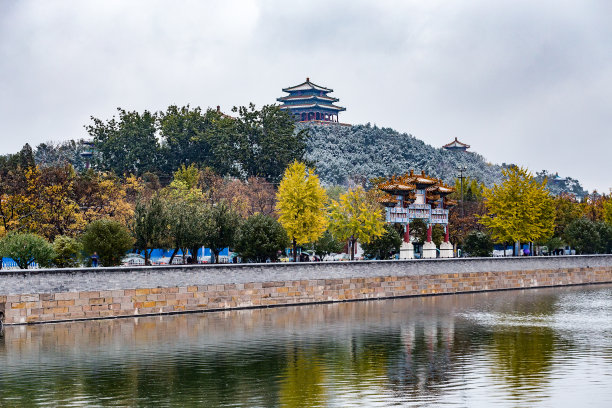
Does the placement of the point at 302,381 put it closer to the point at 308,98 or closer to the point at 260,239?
the point at 260,239

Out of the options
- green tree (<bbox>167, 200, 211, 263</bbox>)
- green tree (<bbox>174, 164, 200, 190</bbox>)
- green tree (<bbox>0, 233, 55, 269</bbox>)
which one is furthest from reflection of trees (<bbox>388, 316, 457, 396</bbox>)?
green tree (<bbox>174, 164, 200, 190</bbox>)

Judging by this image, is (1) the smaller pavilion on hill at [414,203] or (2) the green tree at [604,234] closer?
(1) the smaller pavilion on hill at [414,203]

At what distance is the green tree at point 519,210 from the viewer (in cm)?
8581

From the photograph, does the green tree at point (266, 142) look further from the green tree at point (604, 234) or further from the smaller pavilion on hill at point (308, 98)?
the smaller pavilion on hill at point (308, 98)

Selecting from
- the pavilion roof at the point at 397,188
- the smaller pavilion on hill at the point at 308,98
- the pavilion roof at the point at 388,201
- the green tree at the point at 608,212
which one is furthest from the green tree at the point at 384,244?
the smaller pavilion on hill at the point at 308,98

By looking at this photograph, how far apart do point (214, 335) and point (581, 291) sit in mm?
40295

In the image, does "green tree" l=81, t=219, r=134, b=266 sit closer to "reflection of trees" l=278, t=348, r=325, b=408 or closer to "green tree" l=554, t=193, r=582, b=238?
"reflection of trees" l=278, t=348, r=325, b=408

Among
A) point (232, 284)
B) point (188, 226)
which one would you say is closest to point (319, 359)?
point (232, 284)

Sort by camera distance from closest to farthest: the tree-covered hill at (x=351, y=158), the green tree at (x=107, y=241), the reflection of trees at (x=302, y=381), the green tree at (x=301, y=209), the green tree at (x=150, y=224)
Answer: the reflection of trees at (x=302, y=381) → the green tree at (x=107, y=241) → the green tree at (x=150, y=224) → the green tree at (x=301, y=209) → the tree-covered hill at (x=351, y=158)

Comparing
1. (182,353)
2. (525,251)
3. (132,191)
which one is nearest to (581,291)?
(525,251)

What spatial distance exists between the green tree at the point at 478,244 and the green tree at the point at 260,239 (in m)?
27.3

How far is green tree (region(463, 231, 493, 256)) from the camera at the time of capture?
3415 inches

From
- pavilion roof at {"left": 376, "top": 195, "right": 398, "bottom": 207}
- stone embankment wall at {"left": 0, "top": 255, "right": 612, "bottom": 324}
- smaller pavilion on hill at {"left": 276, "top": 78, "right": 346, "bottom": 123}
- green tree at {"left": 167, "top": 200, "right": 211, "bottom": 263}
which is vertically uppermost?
smaller pavilion on hill at {"left": 276, "top": 78, "right": 346, "bottom": 123}

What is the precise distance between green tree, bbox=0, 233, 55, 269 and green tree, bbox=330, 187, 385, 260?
31016mm
